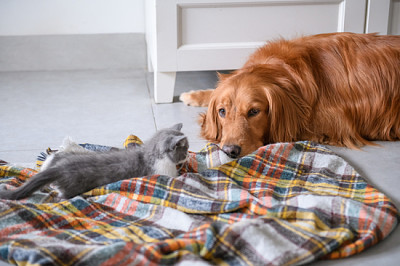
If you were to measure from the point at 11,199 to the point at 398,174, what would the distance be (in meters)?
1.23

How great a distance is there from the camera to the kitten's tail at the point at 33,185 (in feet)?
4.15

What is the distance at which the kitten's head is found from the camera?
4.67ft

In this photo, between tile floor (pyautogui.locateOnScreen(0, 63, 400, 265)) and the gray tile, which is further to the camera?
the gray tile

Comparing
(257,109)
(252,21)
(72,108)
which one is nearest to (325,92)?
(257,109)

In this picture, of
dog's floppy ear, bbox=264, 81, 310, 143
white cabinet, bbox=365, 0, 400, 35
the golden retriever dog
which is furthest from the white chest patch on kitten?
white cabinet, bbox=365, 0, 400, 35

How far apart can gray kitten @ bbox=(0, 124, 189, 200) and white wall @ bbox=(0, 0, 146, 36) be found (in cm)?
188

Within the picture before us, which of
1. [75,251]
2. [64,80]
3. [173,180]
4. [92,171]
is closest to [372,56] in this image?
[173,180]

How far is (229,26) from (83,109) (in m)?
0.86

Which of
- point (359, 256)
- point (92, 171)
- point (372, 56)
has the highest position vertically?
point (372, 56)

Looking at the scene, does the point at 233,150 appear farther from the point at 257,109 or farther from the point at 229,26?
the point at 229,26

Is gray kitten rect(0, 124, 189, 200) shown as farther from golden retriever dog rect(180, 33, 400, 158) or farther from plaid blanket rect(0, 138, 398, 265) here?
golden retriever dog rect(180, 33, 400, 158)

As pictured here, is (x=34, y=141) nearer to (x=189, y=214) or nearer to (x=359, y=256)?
(x=189, y=214)

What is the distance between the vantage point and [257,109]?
1.77m

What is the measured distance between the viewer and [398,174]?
161cm
